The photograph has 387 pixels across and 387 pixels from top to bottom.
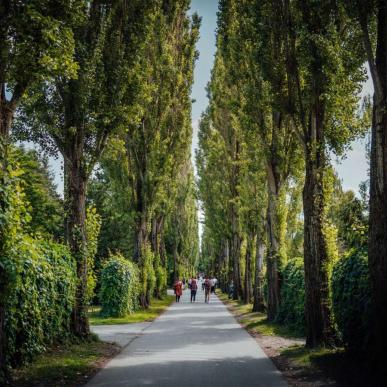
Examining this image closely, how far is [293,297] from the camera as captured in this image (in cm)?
1691

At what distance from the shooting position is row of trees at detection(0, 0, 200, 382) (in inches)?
301

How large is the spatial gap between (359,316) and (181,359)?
385 centimetres

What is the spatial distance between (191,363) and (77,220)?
5.24 metres

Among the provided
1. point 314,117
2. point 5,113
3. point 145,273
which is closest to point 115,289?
point 145,273

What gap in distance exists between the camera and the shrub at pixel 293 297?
51.6 ft

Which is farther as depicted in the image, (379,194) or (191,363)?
(191,363)

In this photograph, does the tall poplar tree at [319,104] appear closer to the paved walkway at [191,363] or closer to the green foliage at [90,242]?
the paved walkway at [191,363]

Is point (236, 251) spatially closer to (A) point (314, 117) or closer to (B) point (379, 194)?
(A) point (314, 117)

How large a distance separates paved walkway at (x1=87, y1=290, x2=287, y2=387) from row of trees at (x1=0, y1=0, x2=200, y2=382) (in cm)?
211

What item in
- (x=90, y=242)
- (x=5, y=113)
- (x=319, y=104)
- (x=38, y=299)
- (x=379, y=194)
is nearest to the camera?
(x=5, y=113)

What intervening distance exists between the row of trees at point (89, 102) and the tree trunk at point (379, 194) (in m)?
5.45

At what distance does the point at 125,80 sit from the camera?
45.0 ft

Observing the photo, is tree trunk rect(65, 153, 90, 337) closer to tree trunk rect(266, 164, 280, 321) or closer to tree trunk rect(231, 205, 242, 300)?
tree trunk rect(266, 164, 280, 321)

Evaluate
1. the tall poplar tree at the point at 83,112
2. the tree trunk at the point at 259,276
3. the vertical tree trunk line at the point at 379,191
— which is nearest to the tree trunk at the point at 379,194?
the vertical tree trunk line at the point at 379,191
